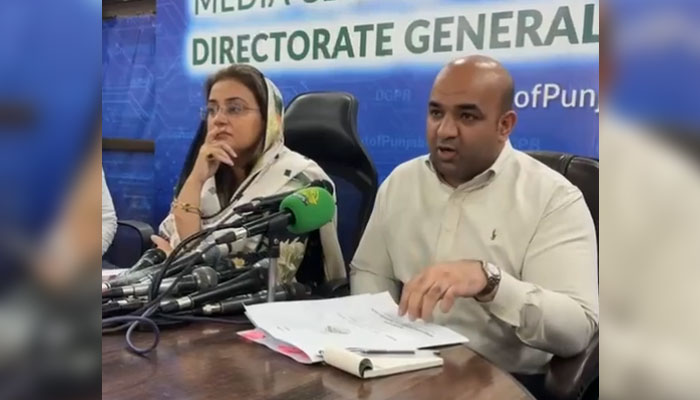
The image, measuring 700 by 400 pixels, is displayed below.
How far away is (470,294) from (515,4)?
854 mm

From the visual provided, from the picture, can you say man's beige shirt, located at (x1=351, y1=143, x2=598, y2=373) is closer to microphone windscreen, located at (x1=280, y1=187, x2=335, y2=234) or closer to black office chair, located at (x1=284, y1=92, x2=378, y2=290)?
black office chair, located at (x1=284, y1=92, x2=378, y2=290)

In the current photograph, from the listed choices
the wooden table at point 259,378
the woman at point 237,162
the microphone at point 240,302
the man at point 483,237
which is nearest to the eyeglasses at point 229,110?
the woman at point 237,162

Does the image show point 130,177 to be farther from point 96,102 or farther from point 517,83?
point 96,102

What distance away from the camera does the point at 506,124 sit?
1.88 metres

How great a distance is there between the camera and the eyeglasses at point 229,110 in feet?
7.65

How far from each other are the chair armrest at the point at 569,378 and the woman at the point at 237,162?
2.83ft

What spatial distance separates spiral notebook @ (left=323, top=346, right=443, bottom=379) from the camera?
40.6 inches

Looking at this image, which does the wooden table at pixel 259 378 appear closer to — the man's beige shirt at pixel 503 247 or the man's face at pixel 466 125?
the man's beige shirt at pixel 503 247

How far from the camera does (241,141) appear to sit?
2.32m

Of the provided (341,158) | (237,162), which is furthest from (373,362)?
(237,162)

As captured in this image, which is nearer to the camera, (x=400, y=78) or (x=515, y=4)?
(x=515, y=4)

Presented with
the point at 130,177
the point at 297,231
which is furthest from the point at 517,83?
the point at 130,177

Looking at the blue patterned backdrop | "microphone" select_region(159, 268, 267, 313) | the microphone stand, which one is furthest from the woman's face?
the microphone stand

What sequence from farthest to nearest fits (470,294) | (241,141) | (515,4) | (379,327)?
(241,141), (515,4), (470,294), (379,327)
